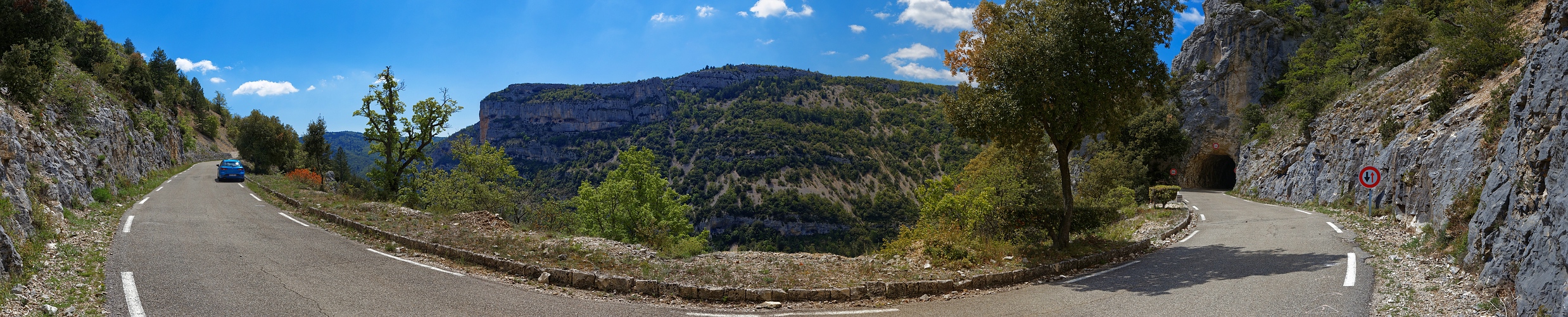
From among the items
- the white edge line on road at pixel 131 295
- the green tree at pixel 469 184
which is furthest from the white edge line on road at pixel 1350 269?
the green tree at pixel 469 184

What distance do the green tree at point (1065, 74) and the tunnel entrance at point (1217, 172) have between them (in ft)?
128

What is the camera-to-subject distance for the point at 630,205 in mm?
27766

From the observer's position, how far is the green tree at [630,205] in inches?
1071

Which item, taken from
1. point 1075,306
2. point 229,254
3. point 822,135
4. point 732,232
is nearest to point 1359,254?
point 1075,306

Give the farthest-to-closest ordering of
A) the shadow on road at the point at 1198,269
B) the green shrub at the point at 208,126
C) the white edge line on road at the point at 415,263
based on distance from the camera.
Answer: the green shrub at the point at 208,126 < the white edge line on road at the point at 415,263 < the shadow on road at the point at 1198,269

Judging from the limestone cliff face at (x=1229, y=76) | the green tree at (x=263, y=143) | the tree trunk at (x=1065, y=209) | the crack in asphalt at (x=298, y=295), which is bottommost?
the crack in asphalt at (x=298, y=295)

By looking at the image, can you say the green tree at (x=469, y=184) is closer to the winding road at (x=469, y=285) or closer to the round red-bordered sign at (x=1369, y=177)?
the winding road at (x=469, y=285)

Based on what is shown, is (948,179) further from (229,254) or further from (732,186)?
(732,186)

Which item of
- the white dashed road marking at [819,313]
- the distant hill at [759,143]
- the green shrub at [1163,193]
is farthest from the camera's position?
the distant hill at [759,143]

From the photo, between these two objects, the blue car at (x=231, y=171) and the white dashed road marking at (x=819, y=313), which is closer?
the white dashed road marking at (x=819, y=313)

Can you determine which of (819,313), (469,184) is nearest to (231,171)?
(469,184)

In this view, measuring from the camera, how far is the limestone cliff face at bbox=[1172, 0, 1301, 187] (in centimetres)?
4116

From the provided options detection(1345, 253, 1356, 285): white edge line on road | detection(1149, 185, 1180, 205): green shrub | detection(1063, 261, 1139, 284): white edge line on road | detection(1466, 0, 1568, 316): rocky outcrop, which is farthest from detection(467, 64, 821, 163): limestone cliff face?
detection(1466, 0, 1568, 316): rocky outcrop

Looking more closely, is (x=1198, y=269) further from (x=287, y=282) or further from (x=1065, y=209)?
(x=287, y=282)
